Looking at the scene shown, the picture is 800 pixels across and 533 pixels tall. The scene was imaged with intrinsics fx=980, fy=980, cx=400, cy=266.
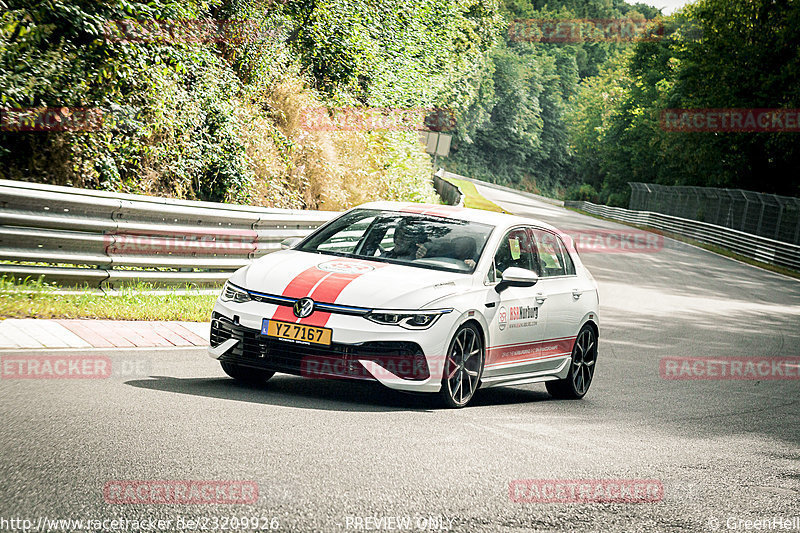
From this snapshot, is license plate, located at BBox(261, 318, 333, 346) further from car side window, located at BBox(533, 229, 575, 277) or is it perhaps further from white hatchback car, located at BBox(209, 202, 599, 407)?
car side window, located at BBox(533, 229, 575, 277)

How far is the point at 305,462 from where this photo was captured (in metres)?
5.38

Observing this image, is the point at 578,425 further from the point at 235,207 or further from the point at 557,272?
the point at 235,207

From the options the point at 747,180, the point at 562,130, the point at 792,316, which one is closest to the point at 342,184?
the point at 792,316

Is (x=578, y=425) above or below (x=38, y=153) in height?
below

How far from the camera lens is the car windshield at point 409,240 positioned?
27.0 ft

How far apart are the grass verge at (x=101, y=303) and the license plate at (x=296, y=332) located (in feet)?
10.5

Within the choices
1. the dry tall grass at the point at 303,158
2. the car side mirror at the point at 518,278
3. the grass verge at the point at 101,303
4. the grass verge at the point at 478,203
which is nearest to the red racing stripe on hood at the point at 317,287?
the car side mirror at the point at 518,278

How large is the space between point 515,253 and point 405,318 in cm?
196

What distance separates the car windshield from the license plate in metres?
1.23

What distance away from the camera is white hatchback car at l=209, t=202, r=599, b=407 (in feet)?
23.5

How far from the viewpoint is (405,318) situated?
7.22 m

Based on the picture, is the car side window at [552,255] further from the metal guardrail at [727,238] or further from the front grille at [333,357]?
the metal guardrail at [727,238]

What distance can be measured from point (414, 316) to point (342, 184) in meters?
14.5

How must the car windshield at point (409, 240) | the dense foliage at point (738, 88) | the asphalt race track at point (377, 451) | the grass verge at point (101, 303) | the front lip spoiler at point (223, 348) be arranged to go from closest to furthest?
1. the asphalt race track at point (377, 451)
2. the front lip spoiler at point (223, 348)
3. the car windshield at point (409, 240)
4. the grass verge at point (101, 303)
5. the dense foliage at point (738, 88)
